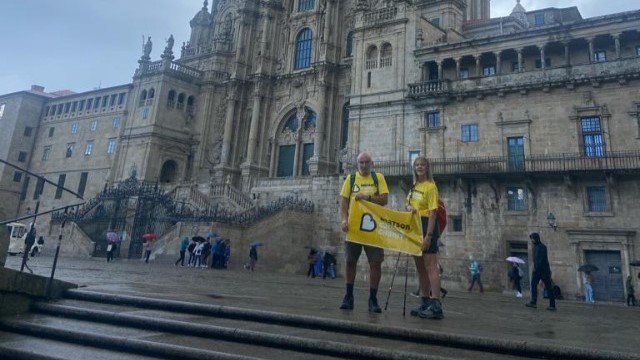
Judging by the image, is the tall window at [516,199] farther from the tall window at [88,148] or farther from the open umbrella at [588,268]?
the tall window at [88,148]

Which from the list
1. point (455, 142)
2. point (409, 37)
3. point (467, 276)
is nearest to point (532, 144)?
point (455, 142)

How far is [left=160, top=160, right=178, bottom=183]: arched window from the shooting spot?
44125 mm

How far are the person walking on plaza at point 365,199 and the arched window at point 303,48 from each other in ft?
120

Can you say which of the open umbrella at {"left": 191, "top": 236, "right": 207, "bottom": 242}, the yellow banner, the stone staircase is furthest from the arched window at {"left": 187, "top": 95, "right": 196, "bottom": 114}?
the yellow banner

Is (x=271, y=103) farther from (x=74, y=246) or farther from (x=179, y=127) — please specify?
(x=74, y=246)

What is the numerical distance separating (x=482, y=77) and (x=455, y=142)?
409 centimetres

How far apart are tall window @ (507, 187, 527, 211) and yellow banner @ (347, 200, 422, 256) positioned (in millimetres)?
19614

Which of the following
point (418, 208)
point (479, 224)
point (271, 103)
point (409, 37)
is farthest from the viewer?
point (271, 103)

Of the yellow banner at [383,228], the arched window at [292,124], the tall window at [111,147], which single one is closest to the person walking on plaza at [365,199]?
the yellow banner at [383,228]

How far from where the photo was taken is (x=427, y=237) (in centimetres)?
696

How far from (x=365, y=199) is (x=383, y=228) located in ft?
1.80

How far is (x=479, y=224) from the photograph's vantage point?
25.4 m

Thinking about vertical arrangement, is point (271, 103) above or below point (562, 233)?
above

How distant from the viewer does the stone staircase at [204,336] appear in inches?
191
